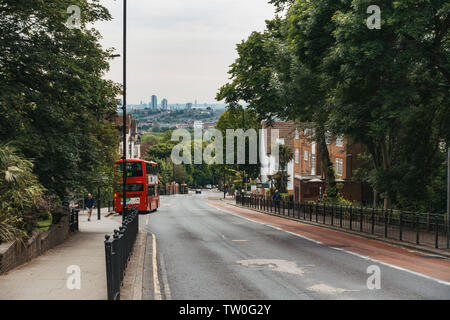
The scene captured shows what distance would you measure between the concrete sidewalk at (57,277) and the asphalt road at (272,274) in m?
1.51

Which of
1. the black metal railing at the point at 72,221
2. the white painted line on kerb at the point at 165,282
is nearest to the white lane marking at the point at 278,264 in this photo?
the white painted line on kerb at the point at 165,282

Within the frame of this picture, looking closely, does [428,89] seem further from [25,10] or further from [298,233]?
[25,10]

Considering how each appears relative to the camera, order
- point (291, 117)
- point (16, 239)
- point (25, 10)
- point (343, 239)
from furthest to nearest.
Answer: point (291, 117) < point (343, 239) < point (25, 10) < point (16, 239)

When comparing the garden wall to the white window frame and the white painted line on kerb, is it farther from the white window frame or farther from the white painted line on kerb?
the white window frame

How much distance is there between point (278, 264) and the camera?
15.1m

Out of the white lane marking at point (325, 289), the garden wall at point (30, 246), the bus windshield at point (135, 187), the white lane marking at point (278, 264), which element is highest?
the bus windshield at point (135, 187)

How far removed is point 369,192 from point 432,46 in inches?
1107

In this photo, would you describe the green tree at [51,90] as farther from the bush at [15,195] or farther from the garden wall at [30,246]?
the bush at [15,195]

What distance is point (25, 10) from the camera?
18844 mm

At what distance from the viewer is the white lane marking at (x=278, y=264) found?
1384cm

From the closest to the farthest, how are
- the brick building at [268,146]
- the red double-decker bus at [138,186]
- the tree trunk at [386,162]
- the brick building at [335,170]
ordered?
1. the tree trunk at [386,162]
2. the red double-decker bus at [138,186]
3. the brick building at [335,170]
4. the brick building at [268,146]

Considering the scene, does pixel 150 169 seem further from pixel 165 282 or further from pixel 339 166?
pixel 165 282

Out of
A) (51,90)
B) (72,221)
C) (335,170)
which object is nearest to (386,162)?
(72,221)
